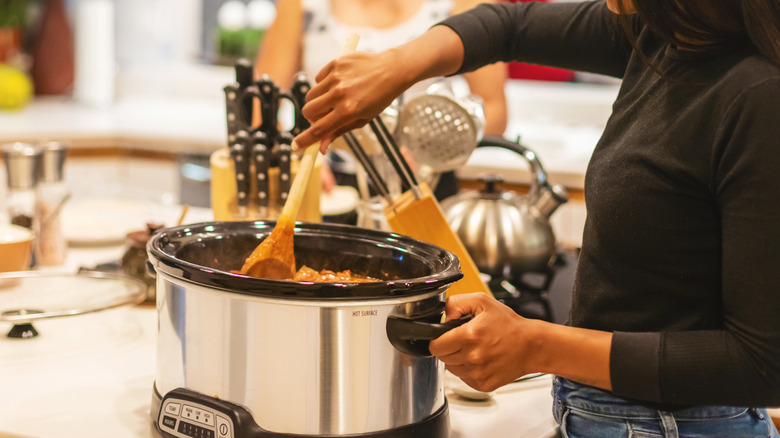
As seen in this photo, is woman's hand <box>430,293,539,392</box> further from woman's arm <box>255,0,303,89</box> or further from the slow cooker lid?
woman's arm <box>255,0,303,89</box>

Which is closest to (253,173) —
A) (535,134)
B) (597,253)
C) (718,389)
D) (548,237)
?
(548,237)

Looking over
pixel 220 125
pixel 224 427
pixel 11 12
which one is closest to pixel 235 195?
pixel 224 427

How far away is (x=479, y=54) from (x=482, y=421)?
447mm

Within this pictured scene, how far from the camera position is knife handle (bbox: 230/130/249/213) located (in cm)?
125

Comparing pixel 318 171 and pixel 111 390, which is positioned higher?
pixel 318 171

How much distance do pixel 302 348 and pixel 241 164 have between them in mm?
541

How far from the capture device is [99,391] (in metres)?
1.00

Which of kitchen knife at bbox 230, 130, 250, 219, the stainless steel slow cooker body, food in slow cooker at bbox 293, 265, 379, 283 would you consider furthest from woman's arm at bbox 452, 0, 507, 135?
the stainless steel slow cooker body

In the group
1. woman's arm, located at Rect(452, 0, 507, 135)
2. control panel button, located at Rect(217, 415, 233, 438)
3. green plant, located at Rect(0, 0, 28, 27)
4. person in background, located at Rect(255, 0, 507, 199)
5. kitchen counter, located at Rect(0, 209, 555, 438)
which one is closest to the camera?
control panel button, located at Rect(217, 415, 233, 438)

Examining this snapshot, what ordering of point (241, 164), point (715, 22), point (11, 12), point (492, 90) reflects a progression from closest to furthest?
point (715, 22) < point (241, 164) < point (492, 90) < point (11, 12)

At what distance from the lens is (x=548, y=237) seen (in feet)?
4.66

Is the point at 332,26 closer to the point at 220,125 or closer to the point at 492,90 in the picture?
the point at 492,90

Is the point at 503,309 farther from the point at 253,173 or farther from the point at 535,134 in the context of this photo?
the point at 535,134

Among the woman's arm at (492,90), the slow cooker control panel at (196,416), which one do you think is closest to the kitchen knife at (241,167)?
the slow cooker control panel at (196,416)
